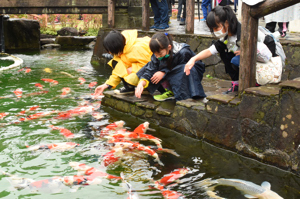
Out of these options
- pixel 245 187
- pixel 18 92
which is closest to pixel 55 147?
pixel 245 187

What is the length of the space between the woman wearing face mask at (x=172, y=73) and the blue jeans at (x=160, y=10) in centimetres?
398

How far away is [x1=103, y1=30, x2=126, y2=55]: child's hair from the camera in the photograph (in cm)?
543

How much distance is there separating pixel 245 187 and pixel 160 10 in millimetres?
6644

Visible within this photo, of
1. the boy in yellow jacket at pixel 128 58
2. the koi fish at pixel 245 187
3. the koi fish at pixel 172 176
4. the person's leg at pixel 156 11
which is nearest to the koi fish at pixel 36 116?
the boy in yellow jacket at pixel 128 58

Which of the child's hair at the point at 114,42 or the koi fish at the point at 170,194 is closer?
the koi fish at the point at 170,194

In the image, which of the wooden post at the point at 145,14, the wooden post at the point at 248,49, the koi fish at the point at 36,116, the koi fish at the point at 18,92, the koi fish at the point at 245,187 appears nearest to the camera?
the koi fish at the point at 245,187

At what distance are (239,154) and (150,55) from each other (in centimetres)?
238

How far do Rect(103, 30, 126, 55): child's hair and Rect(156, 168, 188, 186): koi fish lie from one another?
8.30 feet

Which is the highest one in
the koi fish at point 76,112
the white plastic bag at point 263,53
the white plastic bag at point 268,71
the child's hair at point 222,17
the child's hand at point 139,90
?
the child's hair at point 222,17

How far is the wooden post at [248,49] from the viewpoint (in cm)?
398

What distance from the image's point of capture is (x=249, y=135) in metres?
3.98

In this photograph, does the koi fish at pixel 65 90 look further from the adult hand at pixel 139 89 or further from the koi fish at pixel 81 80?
the adult hand at pixel 139 89

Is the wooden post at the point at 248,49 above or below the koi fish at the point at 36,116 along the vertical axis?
above

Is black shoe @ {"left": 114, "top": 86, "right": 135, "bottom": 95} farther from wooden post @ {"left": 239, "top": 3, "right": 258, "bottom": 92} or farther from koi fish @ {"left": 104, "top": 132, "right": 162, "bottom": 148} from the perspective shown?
wooden post @ {"left": 239, "top": 3, "right": 258, "bottom": 92}
